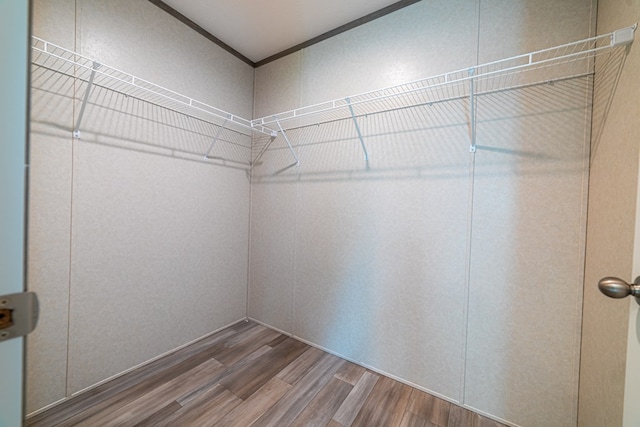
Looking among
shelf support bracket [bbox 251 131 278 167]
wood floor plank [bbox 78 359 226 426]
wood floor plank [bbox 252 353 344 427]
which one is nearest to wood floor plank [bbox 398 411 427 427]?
wood floor plank [bbox 252 353 344 427]

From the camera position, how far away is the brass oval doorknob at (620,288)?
0.61 metres

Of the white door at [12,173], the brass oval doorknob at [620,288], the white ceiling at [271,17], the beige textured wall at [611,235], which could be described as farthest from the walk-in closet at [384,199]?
the white door at [12,173]

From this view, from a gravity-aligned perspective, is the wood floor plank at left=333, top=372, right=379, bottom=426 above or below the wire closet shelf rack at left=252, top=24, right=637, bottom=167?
below

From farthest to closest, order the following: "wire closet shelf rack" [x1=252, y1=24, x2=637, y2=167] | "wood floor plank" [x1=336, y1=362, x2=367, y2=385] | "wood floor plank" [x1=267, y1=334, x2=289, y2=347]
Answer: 1. "wood floor plank" [x1=267, y1=334, x2=289, y2=347]
2. "wood floor plank" [x1=336, y1=362, x2=367, y2=385]
3. "wire closet shelf rack" [x1=252, y1=24, x2=637, y2=167]

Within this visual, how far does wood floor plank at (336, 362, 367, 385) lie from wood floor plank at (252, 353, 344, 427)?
1.8 inches

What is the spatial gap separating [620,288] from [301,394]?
1582 millimetres

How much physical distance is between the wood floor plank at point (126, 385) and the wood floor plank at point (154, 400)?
62mm

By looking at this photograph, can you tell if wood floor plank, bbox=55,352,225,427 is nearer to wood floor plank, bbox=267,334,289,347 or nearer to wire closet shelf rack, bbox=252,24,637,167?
wood floor plank, bbox=267,334,289,347

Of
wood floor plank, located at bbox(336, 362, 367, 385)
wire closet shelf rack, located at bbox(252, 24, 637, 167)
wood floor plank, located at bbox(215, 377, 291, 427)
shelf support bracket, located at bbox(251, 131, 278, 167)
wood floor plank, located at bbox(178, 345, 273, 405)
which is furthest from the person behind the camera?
shelf support bracket, located at bbox(251, 131, 278, 167)

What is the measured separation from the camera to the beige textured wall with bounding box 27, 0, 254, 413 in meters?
1.29

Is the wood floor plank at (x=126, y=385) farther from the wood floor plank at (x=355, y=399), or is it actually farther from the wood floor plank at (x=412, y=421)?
the wood floor plank at (x=412, y=421)

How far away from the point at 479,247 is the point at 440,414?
99 cm

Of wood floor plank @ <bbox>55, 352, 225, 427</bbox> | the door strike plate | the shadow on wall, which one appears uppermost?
the shadow on wall

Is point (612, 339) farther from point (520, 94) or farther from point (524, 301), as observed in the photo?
point (520, 94)
